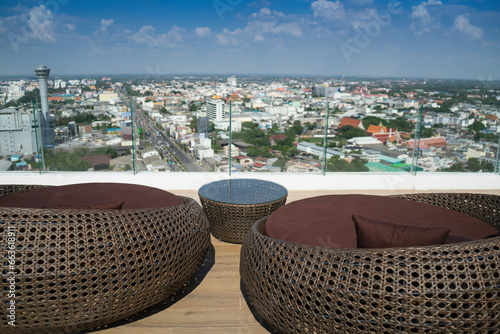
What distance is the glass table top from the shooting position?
→ 9.68 feet

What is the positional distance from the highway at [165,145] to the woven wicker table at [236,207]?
5.15 ft

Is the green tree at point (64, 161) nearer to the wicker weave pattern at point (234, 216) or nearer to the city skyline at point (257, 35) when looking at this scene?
the wicker weave pattern at point (234, 216)

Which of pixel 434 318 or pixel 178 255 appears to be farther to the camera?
pixel 178 255

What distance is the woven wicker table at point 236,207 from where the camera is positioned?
9.29 ft

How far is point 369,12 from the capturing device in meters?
28.3

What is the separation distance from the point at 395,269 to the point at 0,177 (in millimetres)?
4914

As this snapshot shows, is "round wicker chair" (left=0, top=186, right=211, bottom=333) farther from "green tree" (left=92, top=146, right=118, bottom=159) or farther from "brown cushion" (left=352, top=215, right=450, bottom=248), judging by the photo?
"green tree" (left=92, top=146, right=118, bottom=159)

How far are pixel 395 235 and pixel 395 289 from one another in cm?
25

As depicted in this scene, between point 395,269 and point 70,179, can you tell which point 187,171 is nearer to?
point 70,179

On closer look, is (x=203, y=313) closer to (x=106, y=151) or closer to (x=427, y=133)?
(x=106, y=151)

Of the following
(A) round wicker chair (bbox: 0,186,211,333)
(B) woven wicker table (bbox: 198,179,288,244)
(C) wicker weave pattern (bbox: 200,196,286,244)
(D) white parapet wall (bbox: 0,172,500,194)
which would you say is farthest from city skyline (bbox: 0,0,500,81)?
(A) round wicker chair (bbox: 0,186,211,333)

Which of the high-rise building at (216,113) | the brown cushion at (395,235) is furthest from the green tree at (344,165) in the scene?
the brown cushion at (395,235)

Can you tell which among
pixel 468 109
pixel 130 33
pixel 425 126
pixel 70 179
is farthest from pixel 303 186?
pixel 130 33

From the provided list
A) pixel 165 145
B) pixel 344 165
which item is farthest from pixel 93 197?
pixel 344 165
